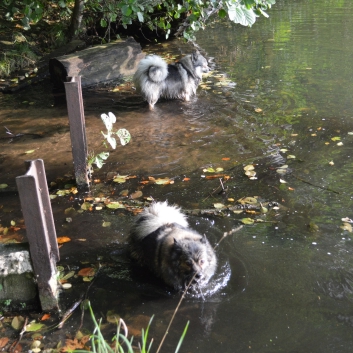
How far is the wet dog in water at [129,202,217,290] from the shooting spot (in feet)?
12.7

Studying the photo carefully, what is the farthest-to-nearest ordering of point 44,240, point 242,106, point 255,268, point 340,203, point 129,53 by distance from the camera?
1. point 129,53
2. point 242,106
3. point 340,203
4. point 255,268
5. point 44,240

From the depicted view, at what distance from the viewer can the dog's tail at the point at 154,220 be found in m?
4.39

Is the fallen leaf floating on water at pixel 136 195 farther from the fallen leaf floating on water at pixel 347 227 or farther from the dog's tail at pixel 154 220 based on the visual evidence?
the fallen leaf floating on water at pixel 347 227

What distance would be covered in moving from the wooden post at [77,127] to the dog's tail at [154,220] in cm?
157

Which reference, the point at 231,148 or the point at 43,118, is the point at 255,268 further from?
the point at 43,118

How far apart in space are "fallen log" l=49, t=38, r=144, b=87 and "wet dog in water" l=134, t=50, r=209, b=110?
1753 mm

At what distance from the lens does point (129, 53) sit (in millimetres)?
11141

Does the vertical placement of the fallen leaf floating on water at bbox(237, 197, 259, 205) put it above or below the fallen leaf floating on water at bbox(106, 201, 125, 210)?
below

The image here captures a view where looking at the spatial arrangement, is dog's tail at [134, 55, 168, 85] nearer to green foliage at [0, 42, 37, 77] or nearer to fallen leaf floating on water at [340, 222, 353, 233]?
green foliage at [0, 42, 37, 77]

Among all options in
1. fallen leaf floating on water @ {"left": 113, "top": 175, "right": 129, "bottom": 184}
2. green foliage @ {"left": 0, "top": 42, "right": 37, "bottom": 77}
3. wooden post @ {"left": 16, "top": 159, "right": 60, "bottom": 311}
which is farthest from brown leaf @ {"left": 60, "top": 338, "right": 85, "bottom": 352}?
green foliage @ {"left": 0, "top": 42, "right": 37, "bottom": 77}

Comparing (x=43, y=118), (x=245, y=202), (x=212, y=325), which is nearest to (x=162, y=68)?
(x=43, y=118)

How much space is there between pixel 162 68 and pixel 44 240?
6138 millimetres

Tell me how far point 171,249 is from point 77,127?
2.33 metres

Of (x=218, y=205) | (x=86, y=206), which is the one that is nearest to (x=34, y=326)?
(x=86, y=206)
